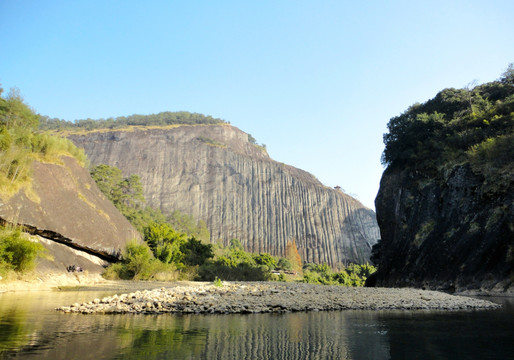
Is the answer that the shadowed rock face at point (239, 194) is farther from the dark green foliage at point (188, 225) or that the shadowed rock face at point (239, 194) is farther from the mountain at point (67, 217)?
the mountain at point (67, 217)

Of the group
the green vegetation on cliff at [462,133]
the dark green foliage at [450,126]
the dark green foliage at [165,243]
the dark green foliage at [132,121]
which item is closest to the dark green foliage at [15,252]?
the dark green foliage at [165,243]

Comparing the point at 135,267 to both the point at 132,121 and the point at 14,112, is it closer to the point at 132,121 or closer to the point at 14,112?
the point at 14,112

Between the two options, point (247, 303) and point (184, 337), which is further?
point (247, 303)

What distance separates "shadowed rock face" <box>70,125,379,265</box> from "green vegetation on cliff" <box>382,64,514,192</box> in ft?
135

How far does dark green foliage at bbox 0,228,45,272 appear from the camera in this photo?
16556 millimetres

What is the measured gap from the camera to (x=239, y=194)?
82.2 m

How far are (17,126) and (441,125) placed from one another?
123 ft

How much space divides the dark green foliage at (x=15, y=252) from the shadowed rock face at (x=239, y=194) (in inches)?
2343

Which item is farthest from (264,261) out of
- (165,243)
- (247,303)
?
(247,303)

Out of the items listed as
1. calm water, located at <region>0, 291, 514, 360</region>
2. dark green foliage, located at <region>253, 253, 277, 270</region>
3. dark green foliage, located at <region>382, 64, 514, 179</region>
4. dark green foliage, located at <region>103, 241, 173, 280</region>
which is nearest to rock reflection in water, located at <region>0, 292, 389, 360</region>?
calm water, located at <region>0, 291, 514, 360</region>

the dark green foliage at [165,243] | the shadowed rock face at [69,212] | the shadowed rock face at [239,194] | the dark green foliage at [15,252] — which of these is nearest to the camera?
the dark green foliage at [15,252]

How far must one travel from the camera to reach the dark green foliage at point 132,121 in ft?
336

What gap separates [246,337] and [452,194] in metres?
26.9

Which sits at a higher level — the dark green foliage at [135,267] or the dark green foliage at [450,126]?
the dark green foliage at [450,126]
